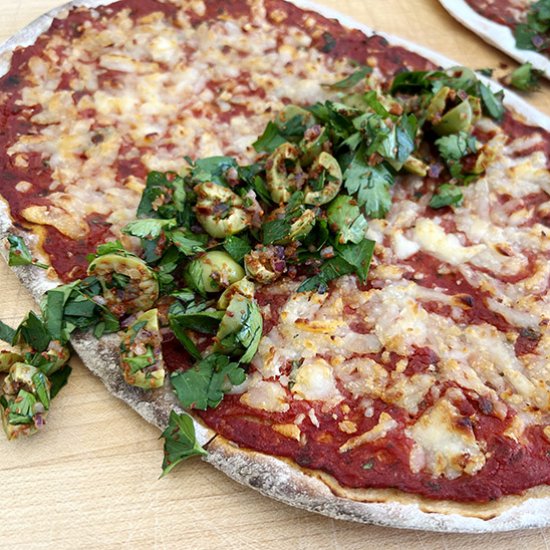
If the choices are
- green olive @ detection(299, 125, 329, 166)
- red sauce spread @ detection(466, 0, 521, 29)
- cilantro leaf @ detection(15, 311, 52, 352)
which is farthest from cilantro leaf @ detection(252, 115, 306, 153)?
red sauce spread @ detection(466, 0, 521, 29)

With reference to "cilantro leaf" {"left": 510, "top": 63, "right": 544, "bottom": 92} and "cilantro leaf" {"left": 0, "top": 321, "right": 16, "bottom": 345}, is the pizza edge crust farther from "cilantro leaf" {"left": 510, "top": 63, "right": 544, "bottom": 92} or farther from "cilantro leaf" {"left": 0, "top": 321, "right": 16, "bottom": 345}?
"cilantro leaf" {"left": 0, "top": 321, "right": 16, "bottom": 345}

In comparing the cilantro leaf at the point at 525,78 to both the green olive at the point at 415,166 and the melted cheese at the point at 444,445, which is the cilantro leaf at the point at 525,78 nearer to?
the green olive at the point at 415,166

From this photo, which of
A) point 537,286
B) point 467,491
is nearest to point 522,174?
point 537,286

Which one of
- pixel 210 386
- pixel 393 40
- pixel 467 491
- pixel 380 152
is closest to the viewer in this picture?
pixel 467 491

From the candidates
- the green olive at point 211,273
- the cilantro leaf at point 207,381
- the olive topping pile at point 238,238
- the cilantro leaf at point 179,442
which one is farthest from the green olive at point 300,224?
the cilantro leaf at point 179,442

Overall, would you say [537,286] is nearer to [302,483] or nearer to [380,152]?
[380,152]
